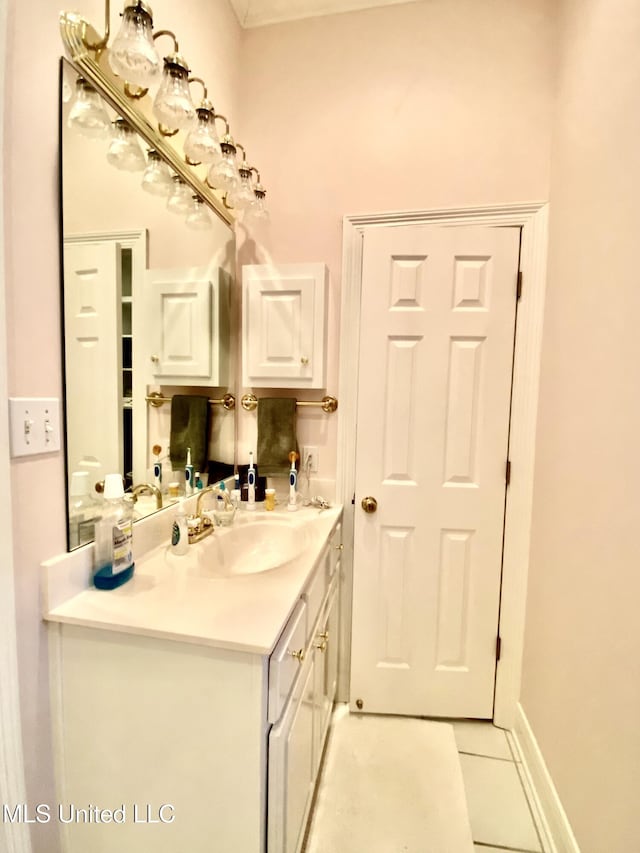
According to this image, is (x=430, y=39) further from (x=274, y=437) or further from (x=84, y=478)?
(x=84, y=478)

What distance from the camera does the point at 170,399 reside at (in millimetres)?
1392

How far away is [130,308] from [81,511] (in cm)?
60

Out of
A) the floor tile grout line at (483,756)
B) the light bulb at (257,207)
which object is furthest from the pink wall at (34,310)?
the floor tile grout line at (483,756)

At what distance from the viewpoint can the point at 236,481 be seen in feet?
5.57

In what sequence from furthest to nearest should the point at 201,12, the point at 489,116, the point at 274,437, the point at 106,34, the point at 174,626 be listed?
the point at 274,437
the point at 489,116
the point at 201,12
the point at 106,34
the point at 174,626

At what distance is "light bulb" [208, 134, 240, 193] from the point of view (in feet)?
4.33

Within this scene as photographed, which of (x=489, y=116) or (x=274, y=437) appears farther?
(x=274, y=437)

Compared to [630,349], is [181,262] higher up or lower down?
higher up

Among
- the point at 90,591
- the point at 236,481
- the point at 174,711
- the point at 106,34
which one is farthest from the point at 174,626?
the point at 106,34

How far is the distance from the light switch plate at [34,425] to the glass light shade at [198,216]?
0.90m

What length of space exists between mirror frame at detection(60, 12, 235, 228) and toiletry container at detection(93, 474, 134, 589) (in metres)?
0.95

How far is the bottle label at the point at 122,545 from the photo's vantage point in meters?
0.94

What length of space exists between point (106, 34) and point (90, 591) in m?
1.32

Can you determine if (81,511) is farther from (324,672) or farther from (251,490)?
(324,672)
